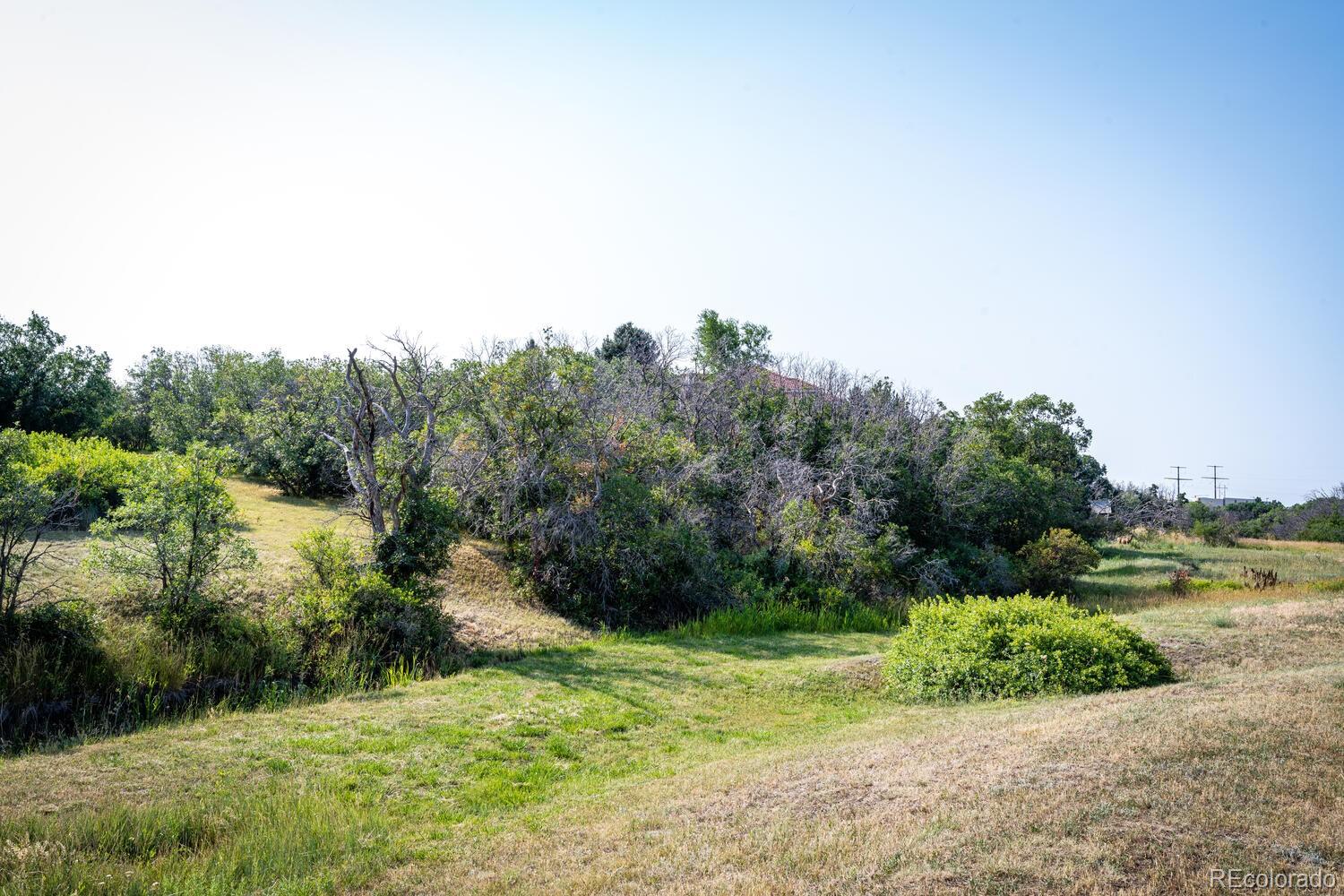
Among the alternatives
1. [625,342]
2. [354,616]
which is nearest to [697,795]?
[354,616]

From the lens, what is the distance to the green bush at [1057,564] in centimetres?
2727

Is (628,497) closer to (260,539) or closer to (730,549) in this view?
(730,549)

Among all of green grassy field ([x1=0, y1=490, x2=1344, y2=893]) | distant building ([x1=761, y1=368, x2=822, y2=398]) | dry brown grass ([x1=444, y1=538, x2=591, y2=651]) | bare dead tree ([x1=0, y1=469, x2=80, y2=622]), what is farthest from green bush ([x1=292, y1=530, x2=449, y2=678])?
distant building ([x1=761, y1=368, x2=822, y2=398])

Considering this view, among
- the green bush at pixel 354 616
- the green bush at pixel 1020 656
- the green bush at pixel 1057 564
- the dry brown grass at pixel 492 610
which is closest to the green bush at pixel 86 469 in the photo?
the green bush at pixel 354 616

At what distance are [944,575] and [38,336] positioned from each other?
28.8 meters

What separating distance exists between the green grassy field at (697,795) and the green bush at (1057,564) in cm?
1616

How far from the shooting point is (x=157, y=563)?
12.2 metres

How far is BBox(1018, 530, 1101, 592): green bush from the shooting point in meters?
27.3

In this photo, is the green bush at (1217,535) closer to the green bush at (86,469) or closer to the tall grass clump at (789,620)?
the tall grass clump at (789,620)

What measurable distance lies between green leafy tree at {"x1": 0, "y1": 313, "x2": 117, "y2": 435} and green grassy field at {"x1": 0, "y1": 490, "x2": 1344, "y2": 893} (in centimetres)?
1921

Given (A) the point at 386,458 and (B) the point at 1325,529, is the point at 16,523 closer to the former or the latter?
(A) the point at 386,458

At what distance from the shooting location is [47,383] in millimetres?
23297

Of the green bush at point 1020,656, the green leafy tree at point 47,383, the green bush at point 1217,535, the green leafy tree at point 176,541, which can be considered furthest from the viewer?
the green bush at point 1217,535

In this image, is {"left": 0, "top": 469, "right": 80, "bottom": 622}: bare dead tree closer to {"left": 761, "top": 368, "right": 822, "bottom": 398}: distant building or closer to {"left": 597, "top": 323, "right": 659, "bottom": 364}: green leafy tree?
{"left": 761, "top": 368, "right": 822, "bottom": 398}: distant building
